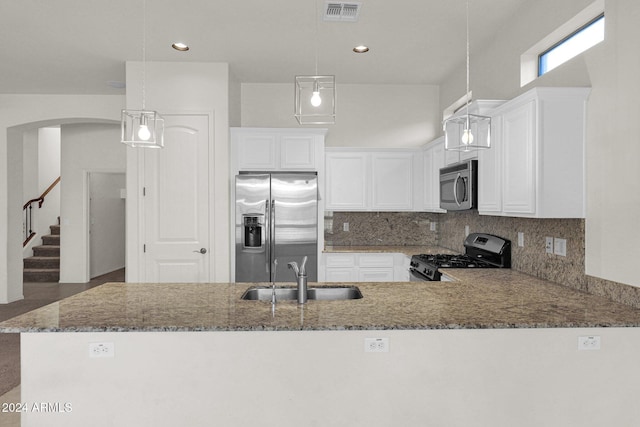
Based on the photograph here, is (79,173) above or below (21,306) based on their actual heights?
above

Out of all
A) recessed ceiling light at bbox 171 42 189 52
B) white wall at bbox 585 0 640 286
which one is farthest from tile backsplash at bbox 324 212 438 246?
white wall at bbox 585 0 640 286

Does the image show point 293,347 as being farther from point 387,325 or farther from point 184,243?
point 184,243

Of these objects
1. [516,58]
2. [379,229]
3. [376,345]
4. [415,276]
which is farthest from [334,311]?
[379,229]

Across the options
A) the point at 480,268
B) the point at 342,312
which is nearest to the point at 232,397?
the point at 342,312

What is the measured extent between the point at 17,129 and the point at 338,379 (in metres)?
6.02

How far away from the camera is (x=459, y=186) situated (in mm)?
3734

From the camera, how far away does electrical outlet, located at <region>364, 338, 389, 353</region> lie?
1.99 meters

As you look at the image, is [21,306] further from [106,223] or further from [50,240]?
[50,240]

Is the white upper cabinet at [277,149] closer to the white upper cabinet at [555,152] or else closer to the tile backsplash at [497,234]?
the tile backsplash at [497,234]

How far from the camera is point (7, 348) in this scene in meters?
4.17

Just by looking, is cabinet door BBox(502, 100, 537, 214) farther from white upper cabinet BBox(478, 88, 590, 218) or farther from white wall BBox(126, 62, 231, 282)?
white wall BBox(126, 62, 231, 282)

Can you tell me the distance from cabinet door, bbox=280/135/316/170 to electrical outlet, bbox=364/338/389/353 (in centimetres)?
304

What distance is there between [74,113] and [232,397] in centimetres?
515

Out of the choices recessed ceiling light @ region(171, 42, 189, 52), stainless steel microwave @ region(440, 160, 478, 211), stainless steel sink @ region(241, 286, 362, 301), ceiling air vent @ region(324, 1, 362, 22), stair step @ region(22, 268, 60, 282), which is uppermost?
recessed ceiling light @ region(171, 42, 189, 52)
